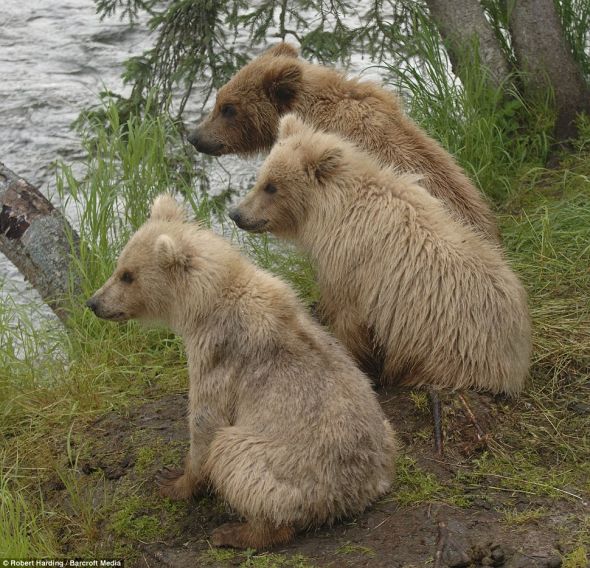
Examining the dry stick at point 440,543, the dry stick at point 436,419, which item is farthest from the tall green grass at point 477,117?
the dry stick at point 440,543

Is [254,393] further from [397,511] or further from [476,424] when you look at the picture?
[476,424]

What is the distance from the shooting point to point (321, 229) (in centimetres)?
573

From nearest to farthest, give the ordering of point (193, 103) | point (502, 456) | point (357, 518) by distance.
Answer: point (357, 518) < point (502, 456) < point (193, 103)

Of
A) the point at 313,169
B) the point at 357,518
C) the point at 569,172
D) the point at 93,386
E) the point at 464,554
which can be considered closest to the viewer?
the point at 464,554

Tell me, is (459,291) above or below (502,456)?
above

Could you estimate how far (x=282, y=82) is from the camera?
6.91m

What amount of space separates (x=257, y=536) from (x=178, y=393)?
6.44 ft

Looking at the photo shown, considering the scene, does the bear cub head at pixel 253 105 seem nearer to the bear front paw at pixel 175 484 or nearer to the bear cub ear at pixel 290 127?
the bear cub ear at pixel 290 127

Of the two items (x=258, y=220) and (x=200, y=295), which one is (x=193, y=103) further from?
(x=200, y=295)

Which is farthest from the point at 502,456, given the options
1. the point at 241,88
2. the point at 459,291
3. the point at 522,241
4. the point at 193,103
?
the point at 193,103

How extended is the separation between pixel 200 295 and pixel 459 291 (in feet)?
4.88

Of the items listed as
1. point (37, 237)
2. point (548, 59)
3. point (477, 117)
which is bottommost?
point (37, 237)

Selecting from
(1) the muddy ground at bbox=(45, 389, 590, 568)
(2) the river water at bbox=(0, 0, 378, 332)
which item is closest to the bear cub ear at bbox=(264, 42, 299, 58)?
(1) the muddy ground at bbox=(45, 389, 590, 568)

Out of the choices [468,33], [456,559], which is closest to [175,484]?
[456,559]
